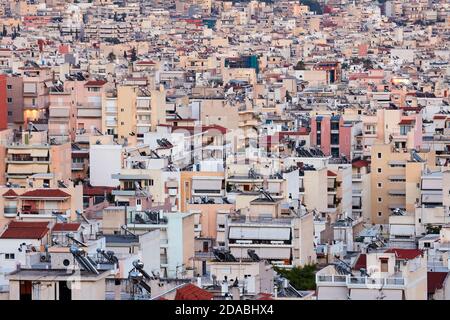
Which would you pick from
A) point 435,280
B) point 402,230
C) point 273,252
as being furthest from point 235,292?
point 402,230

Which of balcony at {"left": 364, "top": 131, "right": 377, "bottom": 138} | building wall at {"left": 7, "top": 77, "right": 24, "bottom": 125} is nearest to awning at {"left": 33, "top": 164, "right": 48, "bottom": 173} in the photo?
building wall at {"left": 7, "top": 77, "right": 24, "bottom": 125}

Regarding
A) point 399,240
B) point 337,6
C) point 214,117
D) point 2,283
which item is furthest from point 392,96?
point 337,6

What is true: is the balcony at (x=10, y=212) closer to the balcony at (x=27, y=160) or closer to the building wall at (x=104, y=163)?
the balcony at (x=27, y=160)

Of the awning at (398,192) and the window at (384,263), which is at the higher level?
the window at (384,263)

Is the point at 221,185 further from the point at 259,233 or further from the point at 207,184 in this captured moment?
the point at 259,233

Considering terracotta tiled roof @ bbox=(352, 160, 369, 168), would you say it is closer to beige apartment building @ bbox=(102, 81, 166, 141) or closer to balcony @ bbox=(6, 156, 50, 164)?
balcony @ bbox=(6, 156, 50, 164)

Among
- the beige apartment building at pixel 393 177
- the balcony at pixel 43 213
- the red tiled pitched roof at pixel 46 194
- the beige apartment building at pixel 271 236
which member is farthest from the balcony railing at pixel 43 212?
the beige apartment building at pixel 393 177
